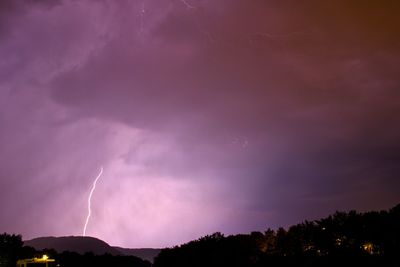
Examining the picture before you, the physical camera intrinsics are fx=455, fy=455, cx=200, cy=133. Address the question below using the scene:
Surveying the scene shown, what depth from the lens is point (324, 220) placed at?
75875mm

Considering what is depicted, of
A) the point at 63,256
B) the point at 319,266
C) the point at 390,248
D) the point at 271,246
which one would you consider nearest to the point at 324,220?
the point at 271,246

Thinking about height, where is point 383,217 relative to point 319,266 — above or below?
above

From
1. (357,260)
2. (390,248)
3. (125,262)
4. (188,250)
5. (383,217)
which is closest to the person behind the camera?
(357,260)

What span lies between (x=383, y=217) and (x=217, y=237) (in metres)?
44.5

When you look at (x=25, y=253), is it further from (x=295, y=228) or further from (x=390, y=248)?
→ (x=390, y=248)

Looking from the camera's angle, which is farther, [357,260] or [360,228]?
[360,228]

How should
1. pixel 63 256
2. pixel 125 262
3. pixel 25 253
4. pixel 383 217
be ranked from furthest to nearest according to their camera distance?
pixel 125 262 < pixel 63 256 < pixel 25 253 < pixel 383 217

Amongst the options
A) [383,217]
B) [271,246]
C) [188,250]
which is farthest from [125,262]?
[383,217]

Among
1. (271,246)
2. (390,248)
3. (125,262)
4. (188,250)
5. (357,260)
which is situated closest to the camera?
(357,260)

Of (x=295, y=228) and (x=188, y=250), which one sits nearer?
(x=295, y=228)

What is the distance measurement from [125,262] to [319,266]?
117 meters

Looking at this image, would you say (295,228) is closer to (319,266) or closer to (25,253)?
(319,266)

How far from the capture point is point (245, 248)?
8281 centimetres

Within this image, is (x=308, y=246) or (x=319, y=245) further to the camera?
(x=308, y=246)
